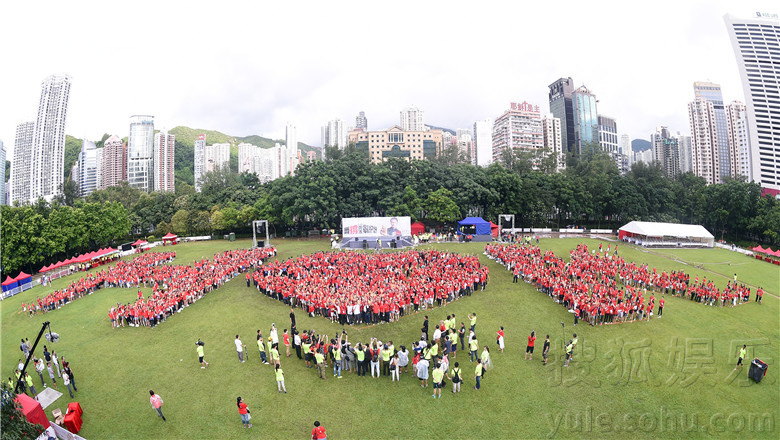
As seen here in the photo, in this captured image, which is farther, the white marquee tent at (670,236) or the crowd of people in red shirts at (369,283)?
the white marquee tent at (670,236)

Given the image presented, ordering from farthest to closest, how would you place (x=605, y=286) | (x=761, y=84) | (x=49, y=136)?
(x=49, y=136)
(x=761, y=84)
(x=605, y=286)

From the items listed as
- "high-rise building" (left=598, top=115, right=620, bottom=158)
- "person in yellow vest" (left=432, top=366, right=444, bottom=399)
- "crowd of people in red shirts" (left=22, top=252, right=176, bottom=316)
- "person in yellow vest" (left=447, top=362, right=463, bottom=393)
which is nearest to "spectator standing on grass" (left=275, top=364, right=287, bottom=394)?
"person in yellow vest" (left=432, top=366, right=444, bottom=399)

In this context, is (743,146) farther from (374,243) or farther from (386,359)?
(386,359)

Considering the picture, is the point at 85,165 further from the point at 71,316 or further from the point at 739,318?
the point at 739,318

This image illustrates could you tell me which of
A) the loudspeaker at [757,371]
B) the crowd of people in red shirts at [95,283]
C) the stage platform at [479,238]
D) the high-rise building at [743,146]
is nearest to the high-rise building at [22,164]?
the crowd of people in red shirts at [95,283]

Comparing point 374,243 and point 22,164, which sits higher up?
point 22,164

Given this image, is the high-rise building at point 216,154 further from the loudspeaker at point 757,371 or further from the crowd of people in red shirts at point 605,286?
the loudspeaker at point 757,371

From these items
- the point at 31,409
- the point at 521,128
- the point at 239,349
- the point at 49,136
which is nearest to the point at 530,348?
the point at 239,349
